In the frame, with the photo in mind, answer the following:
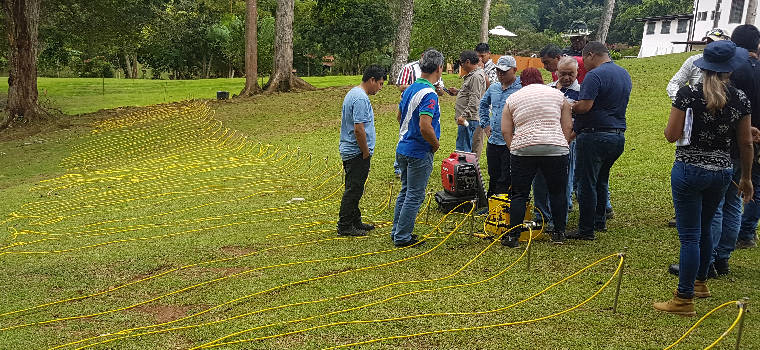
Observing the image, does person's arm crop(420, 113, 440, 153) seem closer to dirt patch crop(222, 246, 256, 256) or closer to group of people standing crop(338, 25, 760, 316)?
group of people standing crop(338, 25, 760, 316)

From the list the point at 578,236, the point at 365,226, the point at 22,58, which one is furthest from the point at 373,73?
the point at 22,58

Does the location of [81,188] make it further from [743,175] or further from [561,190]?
[743,175]

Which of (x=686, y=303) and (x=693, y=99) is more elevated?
(x=693, y=99)

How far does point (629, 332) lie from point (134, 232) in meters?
5.61

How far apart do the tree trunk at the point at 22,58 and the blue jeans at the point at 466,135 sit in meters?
15.0

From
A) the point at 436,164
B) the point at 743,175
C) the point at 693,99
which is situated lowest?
the point at 436,164

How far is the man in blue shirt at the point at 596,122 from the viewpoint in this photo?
5715mm

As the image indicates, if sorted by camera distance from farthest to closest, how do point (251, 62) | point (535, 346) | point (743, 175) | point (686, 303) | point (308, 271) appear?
1. point (251, 62)
2. point (308, 271)
3. point (743, 175)
4. point (686, 303)
5. point (535, 346)

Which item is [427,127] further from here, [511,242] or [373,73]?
[511,242]

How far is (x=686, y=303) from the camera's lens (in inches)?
166

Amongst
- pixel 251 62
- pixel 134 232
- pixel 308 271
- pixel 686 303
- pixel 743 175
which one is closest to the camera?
pixel 686 303

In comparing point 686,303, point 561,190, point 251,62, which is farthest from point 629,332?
point 251,62

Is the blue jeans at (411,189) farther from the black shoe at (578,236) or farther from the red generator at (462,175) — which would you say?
the black shoe at (578,236)

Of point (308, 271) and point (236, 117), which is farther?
point (236, 117)
